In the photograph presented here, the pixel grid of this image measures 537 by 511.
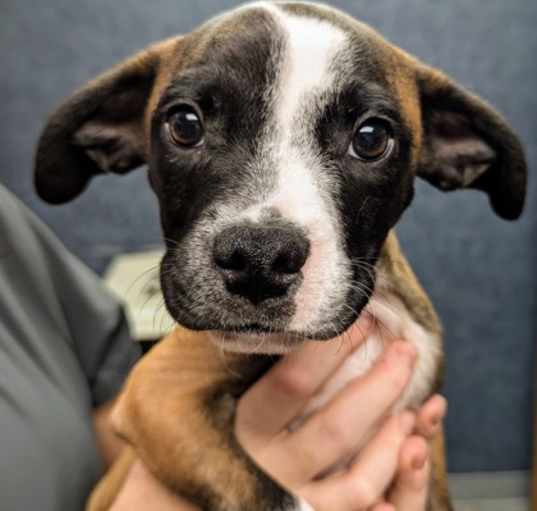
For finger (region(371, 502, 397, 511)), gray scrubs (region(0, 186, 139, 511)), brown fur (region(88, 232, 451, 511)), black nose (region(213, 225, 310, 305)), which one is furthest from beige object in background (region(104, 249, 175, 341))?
black nose (region(213, 225, 310, 305))

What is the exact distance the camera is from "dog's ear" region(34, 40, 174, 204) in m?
1.31

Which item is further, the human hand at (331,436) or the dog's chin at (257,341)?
the human hand at (331,436)

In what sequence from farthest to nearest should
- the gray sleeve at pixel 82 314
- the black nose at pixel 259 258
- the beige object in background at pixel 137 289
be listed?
the beige object in background at pixel 137 289 → the gray sleeve at pixel 82 314 → the black nose at pixel 259 258

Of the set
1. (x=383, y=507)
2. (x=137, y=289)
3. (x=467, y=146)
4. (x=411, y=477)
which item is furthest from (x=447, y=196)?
(x=383, y=507)

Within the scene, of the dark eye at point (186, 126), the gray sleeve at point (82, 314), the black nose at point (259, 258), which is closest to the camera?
the black nose at point (259, 258)

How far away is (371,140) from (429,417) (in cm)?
58

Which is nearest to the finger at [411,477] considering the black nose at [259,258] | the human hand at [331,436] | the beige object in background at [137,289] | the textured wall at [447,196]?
the human hand at [331,436]

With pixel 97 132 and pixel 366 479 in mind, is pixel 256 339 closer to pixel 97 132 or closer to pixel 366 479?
pixel 366 479

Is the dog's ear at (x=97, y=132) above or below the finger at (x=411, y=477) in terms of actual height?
above

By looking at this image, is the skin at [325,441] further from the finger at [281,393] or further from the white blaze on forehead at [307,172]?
the white blaze on forehead at [307,172]

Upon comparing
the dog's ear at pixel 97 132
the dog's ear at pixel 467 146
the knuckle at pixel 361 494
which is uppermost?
the dog's ear at pixel 97 132

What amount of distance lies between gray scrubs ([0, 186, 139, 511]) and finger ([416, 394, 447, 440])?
2.23 ft

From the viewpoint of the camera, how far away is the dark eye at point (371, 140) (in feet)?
3.55

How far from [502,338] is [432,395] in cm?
235
